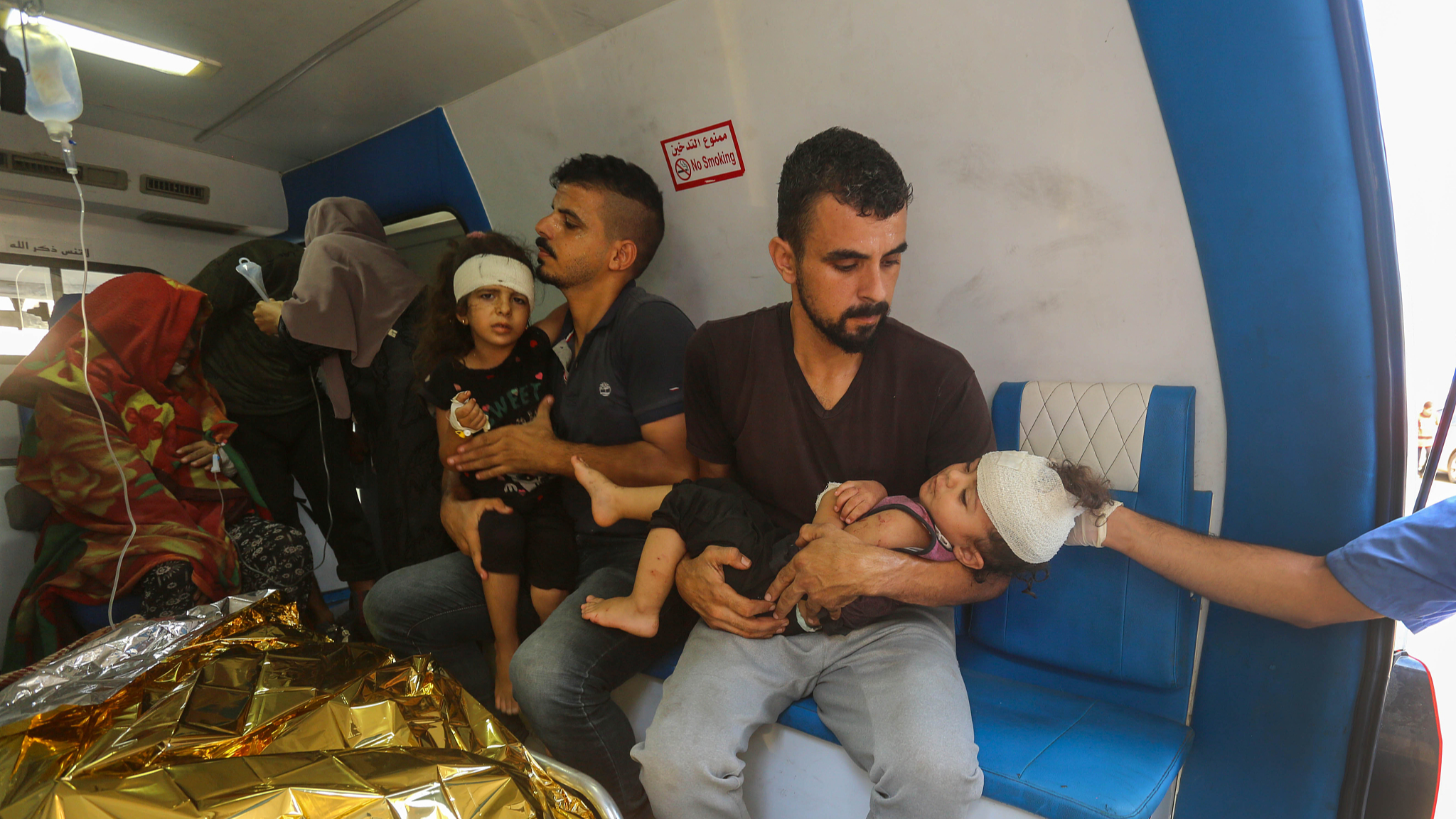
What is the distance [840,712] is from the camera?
5.14 feet

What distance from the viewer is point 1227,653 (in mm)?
1670

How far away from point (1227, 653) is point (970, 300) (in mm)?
1073

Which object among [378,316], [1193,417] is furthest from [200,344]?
[1193,417]

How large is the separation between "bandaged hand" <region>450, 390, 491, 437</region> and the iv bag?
1264mm

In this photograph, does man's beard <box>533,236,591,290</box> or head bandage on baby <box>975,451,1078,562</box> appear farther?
man's beard <box>533,236,591,290</box>

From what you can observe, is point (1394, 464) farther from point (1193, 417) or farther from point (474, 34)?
point (474, 34)

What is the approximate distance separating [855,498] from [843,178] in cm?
76

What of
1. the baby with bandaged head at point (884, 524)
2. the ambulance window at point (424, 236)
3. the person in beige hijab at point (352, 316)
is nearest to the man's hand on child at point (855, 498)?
the baby with bandaged head at point (884, 524)

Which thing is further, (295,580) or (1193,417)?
(295,580)

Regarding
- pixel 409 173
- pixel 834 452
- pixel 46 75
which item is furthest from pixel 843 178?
pixel 409 173

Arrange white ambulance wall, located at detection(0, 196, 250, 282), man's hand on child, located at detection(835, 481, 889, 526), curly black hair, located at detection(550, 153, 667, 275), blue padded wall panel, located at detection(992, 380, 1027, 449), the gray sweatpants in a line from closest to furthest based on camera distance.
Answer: the gray sweatpants, man's hand on child, located at detection(835, 481, 889, 526), blue padded wall panel, located at detection(992, 380, 1027, 449), curly black hair, located at detection(550, 153, 667, 275), white ambulance wall, located at detection(0, 196, 250, 282)

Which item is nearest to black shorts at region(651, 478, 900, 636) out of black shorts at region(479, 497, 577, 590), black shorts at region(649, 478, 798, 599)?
black shorts at region(649, 478, 798, 599)

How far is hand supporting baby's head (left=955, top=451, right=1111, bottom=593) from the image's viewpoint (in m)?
1.47

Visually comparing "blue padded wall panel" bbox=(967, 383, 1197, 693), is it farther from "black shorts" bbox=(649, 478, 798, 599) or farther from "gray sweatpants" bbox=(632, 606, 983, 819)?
"black shorts" bbox=(649, 478, 798, 599)
